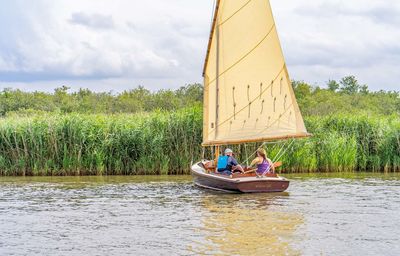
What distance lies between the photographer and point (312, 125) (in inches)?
1444

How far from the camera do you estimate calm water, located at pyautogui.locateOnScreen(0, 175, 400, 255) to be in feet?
54.0

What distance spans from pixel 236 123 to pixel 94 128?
8.03 metres

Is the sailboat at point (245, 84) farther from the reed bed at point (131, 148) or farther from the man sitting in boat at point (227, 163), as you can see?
the reed bed at point (131, 148)

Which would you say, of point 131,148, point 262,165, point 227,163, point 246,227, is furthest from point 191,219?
point 131,148

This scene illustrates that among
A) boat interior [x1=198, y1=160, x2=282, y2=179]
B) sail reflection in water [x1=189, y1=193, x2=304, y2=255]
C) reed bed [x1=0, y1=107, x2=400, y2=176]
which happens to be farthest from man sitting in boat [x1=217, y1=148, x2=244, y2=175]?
reed bed [x1=0, y1=107, x2=400, y2=176]

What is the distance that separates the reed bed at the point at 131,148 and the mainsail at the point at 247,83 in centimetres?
506

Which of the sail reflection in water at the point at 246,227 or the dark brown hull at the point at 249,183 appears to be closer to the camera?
the sail reflection in water at the point at 246,227

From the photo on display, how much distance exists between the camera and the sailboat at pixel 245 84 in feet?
92.8

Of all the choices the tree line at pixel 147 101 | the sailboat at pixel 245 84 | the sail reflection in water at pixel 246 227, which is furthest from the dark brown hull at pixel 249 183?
the tree line at pixel 147 101

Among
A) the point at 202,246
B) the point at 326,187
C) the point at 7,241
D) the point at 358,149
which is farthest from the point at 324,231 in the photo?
the point at 358,149

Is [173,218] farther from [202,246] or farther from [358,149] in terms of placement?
[358,149]

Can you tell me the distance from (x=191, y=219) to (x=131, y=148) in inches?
540

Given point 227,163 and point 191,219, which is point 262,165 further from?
point 191,219

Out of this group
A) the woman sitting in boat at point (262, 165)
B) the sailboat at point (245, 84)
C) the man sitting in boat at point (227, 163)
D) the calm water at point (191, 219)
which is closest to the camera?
the calm water at point (191, 219)
